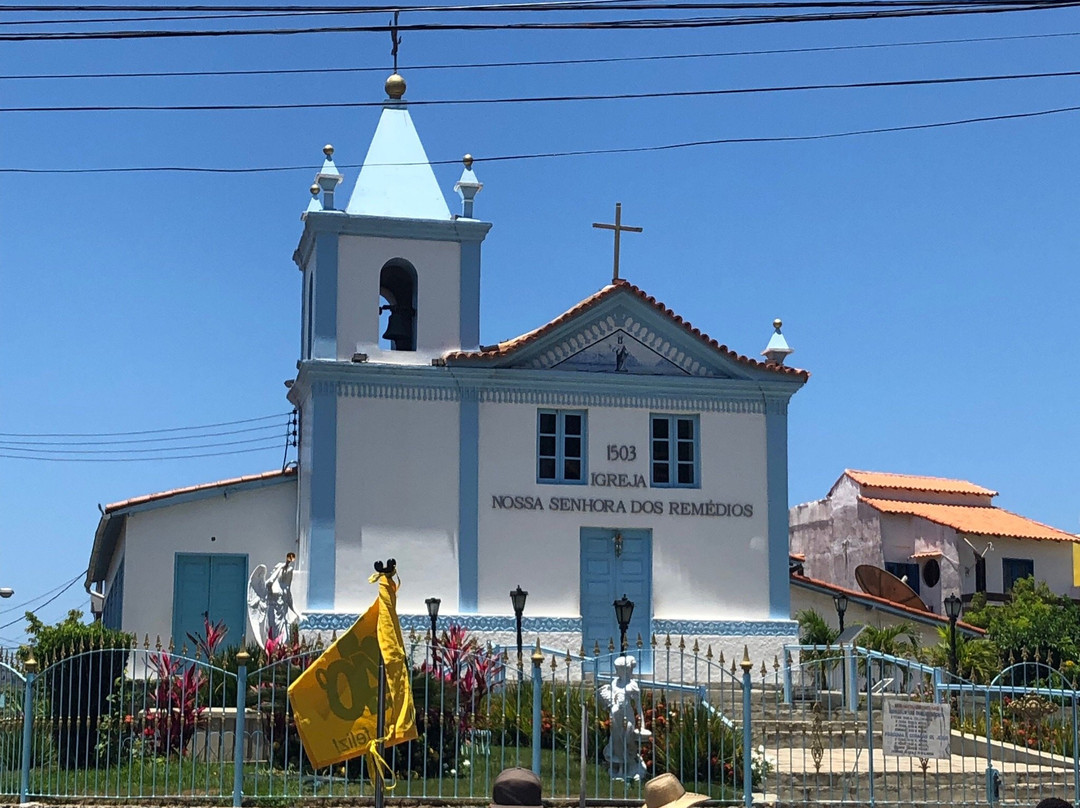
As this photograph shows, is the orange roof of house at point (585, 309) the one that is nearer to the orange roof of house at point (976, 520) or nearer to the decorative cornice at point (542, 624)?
the decorative cornice at point (542, 624)

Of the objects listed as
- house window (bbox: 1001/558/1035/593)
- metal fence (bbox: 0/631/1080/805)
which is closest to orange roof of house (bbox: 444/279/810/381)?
metal fence (bbox: 0/631/1080/805)

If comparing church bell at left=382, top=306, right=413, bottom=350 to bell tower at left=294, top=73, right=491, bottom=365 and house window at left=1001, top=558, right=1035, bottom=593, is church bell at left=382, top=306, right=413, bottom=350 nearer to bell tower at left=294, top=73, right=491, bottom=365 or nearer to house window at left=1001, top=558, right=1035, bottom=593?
bell tower at left=294, top=73, right=491, bottom=365

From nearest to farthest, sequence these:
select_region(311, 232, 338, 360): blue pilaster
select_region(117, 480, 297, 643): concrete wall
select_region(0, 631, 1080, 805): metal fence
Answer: select_region(0, 631, 1080, 805): metal fence → select_region(117, 480, 297, 643): concrete wall → select_region(311, 232, 338, 360): blue pilaster

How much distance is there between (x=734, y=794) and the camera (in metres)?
17.1

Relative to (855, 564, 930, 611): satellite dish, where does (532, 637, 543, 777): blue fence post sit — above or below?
below

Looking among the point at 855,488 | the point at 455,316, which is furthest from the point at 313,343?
the point at 855,488

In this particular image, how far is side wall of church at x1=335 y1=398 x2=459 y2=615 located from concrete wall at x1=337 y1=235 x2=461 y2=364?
0.95m

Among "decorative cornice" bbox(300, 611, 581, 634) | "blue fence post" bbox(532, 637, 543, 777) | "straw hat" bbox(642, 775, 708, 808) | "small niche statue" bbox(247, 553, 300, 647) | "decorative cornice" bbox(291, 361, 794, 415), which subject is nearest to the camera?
"straw hat" bbox(642, 775, 708, 808)

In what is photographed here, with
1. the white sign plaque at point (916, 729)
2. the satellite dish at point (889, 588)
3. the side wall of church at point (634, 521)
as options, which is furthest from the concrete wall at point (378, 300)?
the satellite dish at point (889, 588)

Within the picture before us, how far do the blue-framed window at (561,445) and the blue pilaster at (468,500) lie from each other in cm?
109

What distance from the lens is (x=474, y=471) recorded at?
84.9 feet

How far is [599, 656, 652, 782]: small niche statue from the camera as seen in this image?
17.1 metres

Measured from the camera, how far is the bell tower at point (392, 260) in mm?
26094

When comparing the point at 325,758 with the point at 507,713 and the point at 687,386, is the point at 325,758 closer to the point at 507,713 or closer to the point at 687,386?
the point at 507,713
